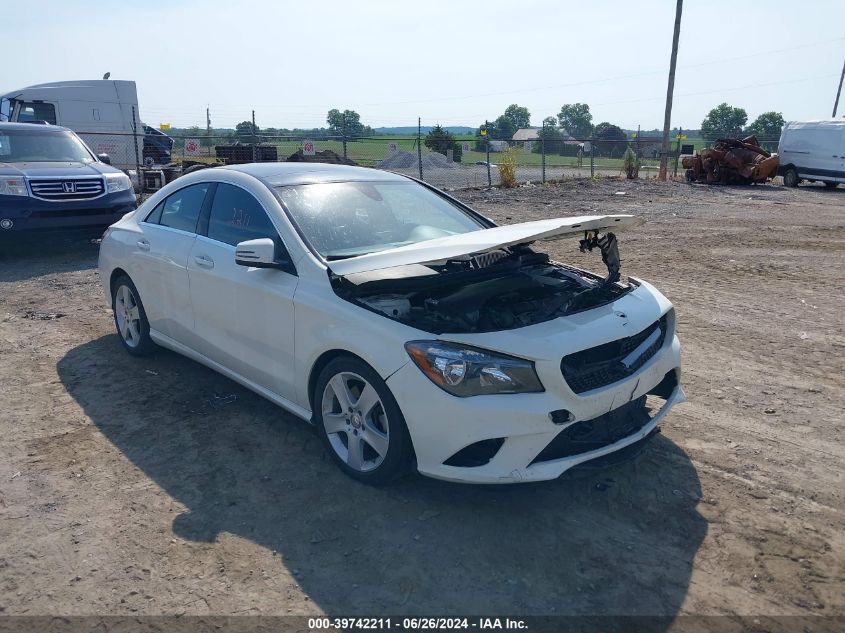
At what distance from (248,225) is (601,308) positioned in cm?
226

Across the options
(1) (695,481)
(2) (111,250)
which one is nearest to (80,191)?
(2) (111,250)

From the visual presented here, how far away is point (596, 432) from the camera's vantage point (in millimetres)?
3504

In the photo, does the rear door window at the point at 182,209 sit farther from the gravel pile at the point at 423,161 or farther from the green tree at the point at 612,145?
the green tree at the point at 612,145

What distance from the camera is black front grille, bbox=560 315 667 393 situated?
3.41 metres

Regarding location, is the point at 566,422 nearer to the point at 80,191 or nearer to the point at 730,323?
the point at 730,323

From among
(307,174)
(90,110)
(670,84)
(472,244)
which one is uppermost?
(670,84)

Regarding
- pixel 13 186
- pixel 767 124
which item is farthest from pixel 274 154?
pixel 767 124

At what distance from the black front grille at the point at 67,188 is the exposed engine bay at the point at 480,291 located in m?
7.68

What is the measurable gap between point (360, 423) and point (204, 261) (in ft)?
5.80

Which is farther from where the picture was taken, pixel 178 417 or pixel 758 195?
pixel 758 195

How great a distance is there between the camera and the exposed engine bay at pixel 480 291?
3.72m

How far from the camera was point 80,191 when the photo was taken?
10031mm

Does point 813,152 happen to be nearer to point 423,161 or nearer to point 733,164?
point 733,164

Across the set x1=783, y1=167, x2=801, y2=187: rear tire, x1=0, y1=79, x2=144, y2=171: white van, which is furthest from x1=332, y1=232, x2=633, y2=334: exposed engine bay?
x1=783, y1=167, x2=801, y2=187: rear tire
